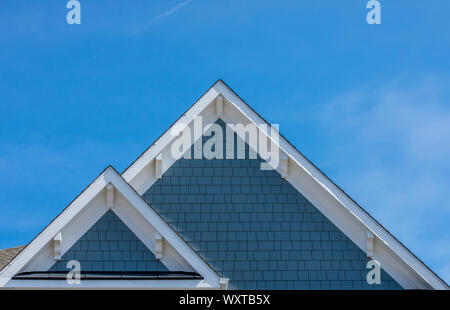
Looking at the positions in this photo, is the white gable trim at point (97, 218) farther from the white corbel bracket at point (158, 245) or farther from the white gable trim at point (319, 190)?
the white gable trim at point (319, 190)

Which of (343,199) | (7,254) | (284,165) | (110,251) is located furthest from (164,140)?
(7,254)

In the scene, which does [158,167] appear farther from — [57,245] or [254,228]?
[57,245]

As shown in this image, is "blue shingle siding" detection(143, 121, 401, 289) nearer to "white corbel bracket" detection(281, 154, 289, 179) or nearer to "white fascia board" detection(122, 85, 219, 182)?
"white corbel bracket" detection(281, 154, 289, 179)

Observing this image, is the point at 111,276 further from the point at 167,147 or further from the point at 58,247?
the point at 167,147

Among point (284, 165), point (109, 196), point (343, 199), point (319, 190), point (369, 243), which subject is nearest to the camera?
point (109, 196)

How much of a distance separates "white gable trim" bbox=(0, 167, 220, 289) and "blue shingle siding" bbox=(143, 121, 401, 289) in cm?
Answer: 133

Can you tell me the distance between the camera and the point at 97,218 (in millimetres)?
15766

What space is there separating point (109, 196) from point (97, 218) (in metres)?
0.59

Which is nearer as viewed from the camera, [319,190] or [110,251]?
[110,251]

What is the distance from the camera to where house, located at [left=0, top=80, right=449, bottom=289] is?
14.9 meters

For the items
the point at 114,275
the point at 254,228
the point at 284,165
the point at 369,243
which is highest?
the point at 284,165
